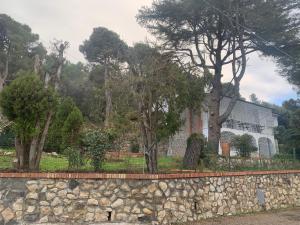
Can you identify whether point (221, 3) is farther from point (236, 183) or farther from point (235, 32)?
point (236, 183)

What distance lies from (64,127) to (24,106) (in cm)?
654

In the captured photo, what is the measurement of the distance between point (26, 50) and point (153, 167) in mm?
28676

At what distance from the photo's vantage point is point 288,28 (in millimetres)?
19141

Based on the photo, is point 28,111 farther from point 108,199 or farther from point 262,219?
point 262,219

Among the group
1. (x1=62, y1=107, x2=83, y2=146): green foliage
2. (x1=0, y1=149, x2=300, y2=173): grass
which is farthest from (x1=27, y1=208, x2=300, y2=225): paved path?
(x1=62, y1=107, x2=83, y2=146): green foliage

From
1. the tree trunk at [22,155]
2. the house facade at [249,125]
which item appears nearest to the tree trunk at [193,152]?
the tree trunk at [22,155]

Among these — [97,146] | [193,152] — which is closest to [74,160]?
[97,146]

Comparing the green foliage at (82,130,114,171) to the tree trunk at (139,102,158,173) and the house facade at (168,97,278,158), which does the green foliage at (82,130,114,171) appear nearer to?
the tree trunk at (139,102,158,173)

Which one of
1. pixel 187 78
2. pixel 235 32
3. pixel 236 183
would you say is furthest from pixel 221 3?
pixel 236 183

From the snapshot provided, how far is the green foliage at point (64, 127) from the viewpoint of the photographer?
50.0ft

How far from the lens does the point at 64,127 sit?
15500 mm

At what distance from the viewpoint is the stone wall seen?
838 centimetres

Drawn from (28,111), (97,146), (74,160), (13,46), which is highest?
(13,46)

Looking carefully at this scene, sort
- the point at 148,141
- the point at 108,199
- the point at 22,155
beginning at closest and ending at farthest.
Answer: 1. the point at 108,199
2. the point at 22,155
3. the point at 148,141
